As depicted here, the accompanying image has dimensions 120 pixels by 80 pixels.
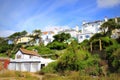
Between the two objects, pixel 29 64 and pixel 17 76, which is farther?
pixel 29 64

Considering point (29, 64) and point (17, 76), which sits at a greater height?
point (29, 64)

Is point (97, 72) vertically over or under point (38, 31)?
under

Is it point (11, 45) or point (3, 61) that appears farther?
point (11, 45)

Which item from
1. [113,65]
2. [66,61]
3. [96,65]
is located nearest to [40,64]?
[66,61]

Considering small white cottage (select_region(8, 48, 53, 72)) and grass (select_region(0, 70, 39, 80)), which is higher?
small white cottage (select_region(8, 48, 53, 72))

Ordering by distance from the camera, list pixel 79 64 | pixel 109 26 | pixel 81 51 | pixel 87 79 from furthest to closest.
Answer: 1. pixel 109 26
2. pixel 81 51
3. pixel 79 64
4. pixel 87 79

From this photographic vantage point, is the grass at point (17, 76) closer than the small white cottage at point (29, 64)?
Yes

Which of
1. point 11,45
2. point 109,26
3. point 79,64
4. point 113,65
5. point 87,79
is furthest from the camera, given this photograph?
point 11,45

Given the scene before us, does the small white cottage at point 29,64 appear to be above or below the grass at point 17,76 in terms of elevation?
above

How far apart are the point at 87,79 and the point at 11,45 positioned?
156 ft

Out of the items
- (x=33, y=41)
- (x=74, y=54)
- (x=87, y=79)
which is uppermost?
(x=33, y=41)

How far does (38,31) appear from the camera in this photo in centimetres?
6825

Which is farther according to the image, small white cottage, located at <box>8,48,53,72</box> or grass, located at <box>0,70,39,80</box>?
small white cottage, located at <box>8,48,53,72</box>

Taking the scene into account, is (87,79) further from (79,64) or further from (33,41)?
(33,41)
